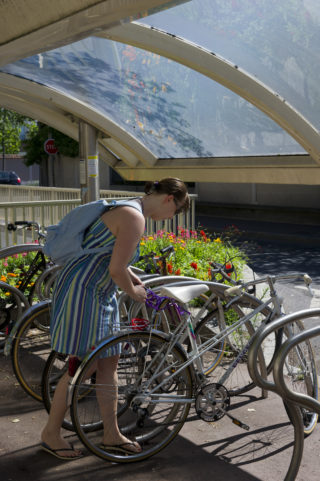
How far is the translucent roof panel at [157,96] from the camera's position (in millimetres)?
8953

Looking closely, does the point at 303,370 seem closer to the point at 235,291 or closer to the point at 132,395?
the point at 235,291

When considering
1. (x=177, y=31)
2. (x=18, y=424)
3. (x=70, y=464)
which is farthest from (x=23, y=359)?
(x=177, y=31)

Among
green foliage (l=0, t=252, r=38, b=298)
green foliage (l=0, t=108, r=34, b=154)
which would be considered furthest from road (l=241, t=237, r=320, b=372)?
green foliage (l=0, t=108, r=34, b=154)

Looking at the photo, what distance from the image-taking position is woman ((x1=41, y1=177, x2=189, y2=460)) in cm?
348

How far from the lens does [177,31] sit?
25.5ft

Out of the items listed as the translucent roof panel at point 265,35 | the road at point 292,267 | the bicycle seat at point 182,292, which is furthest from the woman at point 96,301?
the translucent roof panel at point 265,35

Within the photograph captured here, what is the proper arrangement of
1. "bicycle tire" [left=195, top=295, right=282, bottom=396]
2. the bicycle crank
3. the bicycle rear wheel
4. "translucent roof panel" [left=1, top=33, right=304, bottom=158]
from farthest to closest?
"translucent roof panel" [left=1, top=33, right=304, bottom=158] < the bicycle rear wheel < "bicycle tire" [left=195, top=295, right=282, bottom=396] < the bicycle crank

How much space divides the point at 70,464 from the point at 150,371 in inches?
27.0

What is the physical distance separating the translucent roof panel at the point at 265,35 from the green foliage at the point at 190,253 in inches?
90.4

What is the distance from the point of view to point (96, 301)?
3.52m

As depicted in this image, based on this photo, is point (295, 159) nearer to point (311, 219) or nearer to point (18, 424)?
point (18, 424)

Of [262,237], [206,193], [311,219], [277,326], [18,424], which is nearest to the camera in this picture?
[277,326]

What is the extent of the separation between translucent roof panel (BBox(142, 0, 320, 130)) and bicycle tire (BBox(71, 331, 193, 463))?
4936 mm

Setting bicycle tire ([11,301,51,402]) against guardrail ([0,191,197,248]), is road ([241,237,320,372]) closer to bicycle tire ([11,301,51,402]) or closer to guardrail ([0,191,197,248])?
guardrail ([0,191,197,248])
